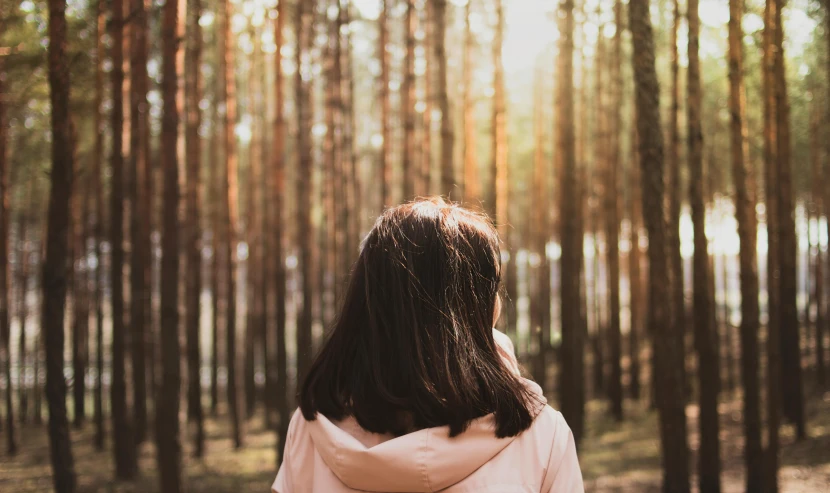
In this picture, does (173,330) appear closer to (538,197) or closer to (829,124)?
(829,124)

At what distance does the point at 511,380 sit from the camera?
4.80ft

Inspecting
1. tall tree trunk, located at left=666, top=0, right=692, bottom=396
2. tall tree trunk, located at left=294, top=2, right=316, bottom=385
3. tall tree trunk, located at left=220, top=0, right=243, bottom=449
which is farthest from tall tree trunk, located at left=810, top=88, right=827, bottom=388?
tall tree trunk, located at left=220, top=0, right=243, bottom=449

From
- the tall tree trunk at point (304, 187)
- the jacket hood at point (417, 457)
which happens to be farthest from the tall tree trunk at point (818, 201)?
the jacket hood at point (417, 457)

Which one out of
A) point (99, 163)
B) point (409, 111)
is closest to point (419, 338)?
point (99, 163)

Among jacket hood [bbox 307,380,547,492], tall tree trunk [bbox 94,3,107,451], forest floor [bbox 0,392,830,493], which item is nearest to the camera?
jacket hood [bbox 307,380,547,492]

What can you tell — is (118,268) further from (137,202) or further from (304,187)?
(304,187)

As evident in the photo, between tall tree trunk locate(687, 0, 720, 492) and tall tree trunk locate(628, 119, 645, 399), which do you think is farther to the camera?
tall tree trunk locate(628, 119, 645, 399)

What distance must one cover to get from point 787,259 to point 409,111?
6.40m

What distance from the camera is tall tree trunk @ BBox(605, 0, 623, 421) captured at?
13.5 metres

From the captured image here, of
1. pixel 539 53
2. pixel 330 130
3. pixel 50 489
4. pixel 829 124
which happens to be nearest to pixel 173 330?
pixel 50 489

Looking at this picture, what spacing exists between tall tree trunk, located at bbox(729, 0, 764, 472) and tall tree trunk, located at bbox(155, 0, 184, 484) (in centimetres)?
590

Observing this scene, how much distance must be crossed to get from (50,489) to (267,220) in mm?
7541

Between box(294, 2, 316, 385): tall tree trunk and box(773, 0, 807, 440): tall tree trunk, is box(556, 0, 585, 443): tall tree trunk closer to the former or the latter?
box(773, 0, 807, 440): tall tree trunk

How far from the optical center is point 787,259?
1086 centimetres
